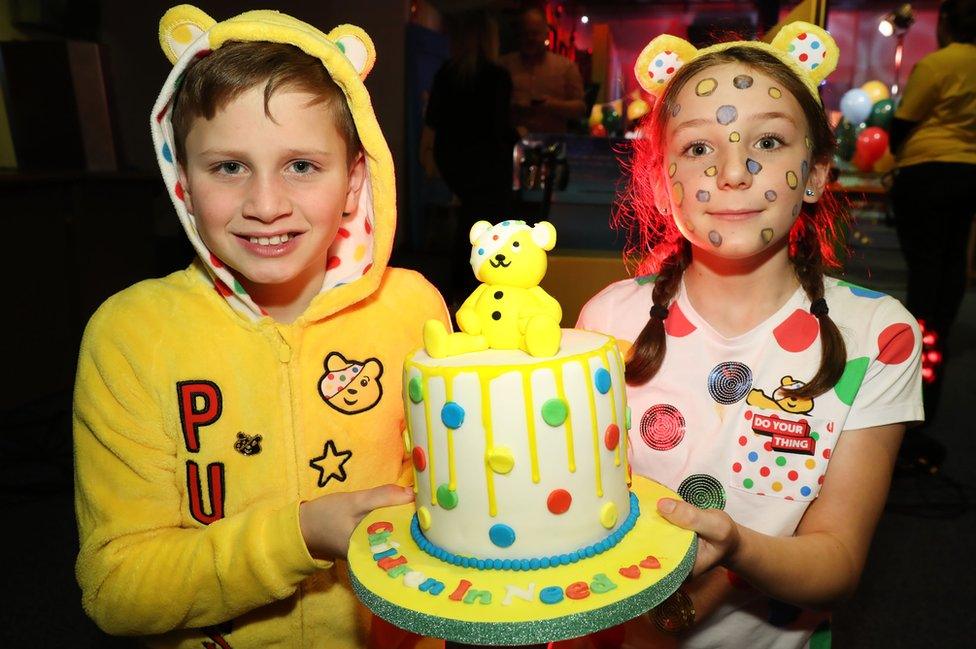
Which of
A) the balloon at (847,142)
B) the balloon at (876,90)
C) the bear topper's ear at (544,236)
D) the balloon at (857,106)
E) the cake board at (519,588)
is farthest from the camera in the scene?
the balloon at (876,90)

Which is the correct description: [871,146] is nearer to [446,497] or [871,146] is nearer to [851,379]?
[851,379]

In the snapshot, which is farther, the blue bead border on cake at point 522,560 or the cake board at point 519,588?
the blue bead border on cake at point 522,560

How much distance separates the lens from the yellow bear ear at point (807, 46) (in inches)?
51.8

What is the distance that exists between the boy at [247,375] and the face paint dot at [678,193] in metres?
0.49

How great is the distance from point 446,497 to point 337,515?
19cm

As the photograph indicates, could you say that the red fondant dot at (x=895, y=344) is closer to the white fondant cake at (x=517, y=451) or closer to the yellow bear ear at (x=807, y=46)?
the yellow bear ear at (x=807, y=46)

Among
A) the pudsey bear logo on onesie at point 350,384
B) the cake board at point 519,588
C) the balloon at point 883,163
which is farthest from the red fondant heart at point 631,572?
the balloon at point 883,163

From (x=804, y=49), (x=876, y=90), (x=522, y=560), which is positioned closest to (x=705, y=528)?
(x=522, y=560)

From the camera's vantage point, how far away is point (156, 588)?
1099 mm

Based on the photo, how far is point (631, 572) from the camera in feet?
2.86

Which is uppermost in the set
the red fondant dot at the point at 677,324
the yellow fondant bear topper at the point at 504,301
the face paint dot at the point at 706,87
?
the face paint dot at the point at 706,87

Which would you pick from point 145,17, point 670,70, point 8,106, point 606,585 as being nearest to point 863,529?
point 606,585

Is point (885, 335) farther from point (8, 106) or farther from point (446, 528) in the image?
point (8, 106)

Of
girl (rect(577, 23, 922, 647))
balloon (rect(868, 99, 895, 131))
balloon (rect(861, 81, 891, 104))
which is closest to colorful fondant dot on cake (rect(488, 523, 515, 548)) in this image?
girl (rect(577, 23, 922, 647))
